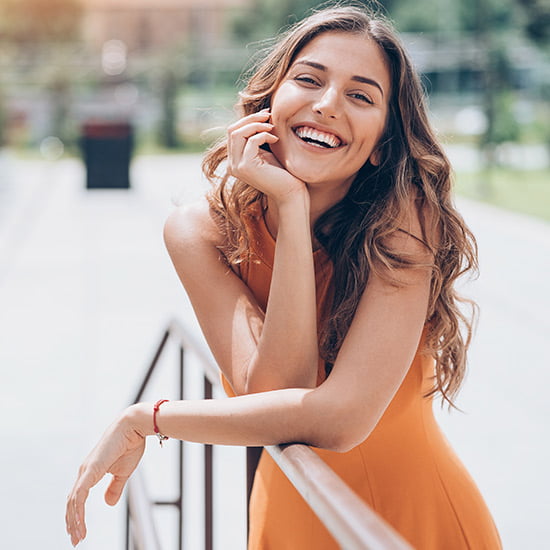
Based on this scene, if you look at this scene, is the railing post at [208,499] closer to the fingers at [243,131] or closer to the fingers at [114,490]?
the fingers at [114,490]

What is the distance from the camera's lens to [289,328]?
5.24ft

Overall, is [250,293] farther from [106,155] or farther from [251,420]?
[106,155]

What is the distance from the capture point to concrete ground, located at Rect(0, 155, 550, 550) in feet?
12.6

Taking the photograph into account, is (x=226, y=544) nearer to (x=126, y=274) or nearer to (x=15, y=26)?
(x=126, y=274)

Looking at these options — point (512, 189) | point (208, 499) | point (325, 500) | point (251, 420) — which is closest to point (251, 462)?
point (251, 420)

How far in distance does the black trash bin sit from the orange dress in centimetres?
1518

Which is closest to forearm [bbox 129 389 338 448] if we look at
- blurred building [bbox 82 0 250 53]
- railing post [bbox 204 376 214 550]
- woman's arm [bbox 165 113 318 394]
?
woman's arm [bbox 165 113 318 394]

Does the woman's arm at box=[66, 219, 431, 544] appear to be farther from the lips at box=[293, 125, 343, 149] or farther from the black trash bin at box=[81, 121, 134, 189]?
the black trash bin at box=[81, 121, 134, 189]

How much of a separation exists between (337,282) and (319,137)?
0.27 m

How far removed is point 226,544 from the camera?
3547mm

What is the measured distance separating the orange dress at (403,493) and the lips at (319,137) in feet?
1.37

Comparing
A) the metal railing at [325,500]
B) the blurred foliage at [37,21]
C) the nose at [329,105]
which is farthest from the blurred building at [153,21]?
the nose at [329,105]

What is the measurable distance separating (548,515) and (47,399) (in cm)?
272

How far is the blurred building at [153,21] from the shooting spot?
205ft
